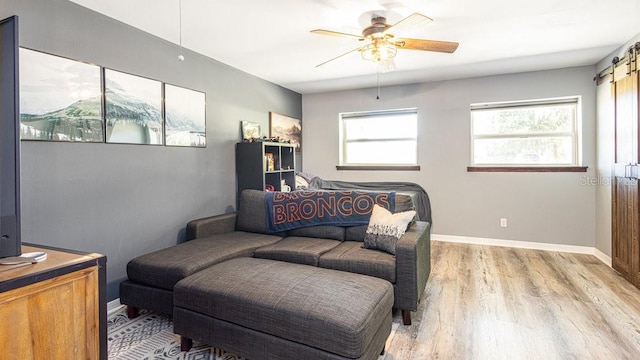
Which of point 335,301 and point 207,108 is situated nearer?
point 335,301

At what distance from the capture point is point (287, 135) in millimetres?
5309

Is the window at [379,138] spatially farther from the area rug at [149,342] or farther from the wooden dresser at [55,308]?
the wooden dresser at [55,308]

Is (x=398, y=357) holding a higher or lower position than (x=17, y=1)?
lower

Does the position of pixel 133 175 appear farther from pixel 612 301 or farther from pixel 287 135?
pixel 612 301

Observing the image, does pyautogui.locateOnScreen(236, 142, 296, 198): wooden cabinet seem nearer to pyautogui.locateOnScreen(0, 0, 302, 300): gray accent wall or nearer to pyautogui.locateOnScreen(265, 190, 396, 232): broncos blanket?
pyautogui.locateOnScreen(0, 0, 302, 300): gray accent wall

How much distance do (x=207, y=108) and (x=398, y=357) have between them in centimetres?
310

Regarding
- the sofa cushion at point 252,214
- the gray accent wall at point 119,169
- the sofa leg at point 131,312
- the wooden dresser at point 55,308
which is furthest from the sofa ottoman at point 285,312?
the sofa cushion at point 252,214

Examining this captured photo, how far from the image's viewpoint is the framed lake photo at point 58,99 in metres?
2.15

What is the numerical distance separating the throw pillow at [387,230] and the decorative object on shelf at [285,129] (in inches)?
87.5

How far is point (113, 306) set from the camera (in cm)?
268

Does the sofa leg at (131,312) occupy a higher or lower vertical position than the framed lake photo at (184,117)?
lower

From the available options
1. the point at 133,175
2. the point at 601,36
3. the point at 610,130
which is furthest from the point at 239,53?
the point at 610,130

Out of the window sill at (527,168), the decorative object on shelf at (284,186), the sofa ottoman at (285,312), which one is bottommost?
the sofa ottoman at (285,312)

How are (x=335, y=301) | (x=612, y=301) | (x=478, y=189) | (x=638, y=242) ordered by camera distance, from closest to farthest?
(x=335, y=301)
(x=612, y=301)
(x=638, y=242)
(x=478, y=189)
